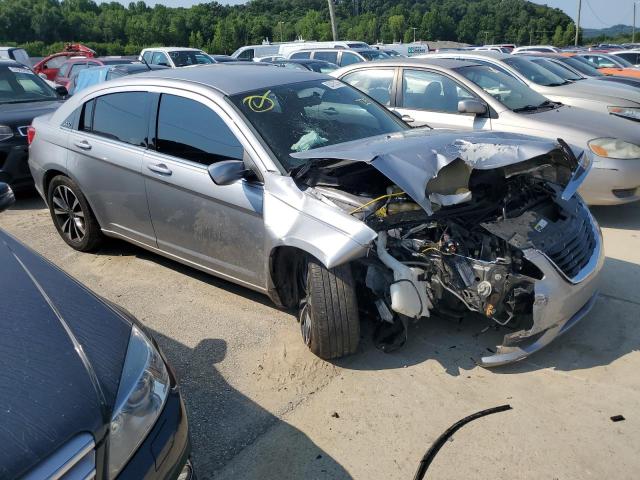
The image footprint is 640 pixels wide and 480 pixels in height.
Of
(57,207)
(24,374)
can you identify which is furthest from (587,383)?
(57,207)

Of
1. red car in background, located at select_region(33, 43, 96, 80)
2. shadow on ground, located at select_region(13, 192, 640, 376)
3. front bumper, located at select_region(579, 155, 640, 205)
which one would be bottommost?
shadow on ground, located at select_region(13, 192, 640, 376)

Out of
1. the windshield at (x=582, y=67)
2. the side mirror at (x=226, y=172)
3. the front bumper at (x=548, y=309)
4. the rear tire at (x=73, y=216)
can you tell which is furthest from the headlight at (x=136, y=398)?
the windshield at (x=582, y=67)

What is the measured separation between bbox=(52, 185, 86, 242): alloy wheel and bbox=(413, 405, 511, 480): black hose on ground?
358 centimetres

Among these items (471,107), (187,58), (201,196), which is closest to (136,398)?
(201,196)

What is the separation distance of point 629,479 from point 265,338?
2154 mm

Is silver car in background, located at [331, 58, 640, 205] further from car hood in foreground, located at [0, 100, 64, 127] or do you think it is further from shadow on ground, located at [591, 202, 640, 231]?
car hood in foreground, located at [0, 100, 64, 127]

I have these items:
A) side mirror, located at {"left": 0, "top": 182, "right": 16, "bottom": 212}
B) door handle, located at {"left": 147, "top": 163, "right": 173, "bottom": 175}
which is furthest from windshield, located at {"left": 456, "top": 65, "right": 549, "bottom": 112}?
side mirror, located at {"left": 0, "top": 182, "right": 16, "bottom": 212}

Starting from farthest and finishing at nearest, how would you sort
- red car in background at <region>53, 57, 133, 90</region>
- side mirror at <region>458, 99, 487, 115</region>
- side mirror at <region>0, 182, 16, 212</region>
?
red car in background at <region>53, 57, 133, 90</region> → side mirror at <region>458, 99, 487, 115</region> → side mirror at <region>0, 182, 16, 212</region>

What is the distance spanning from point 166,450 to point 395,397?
59.7 inches

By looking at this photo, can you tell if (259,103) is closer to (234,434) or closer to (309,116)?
(309,116)

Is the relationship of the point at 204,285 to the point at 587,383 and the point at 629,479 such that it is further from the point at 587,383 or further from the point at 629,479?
the point at 629,479

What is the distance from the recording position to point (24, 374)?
184 cm

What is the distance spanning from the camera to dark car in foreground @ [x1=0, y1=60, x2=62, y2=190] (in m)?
6.66

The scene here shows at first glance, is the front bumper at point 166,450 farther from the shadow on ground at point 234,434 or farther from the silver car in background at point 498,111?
the silver car in background at point 498,111
